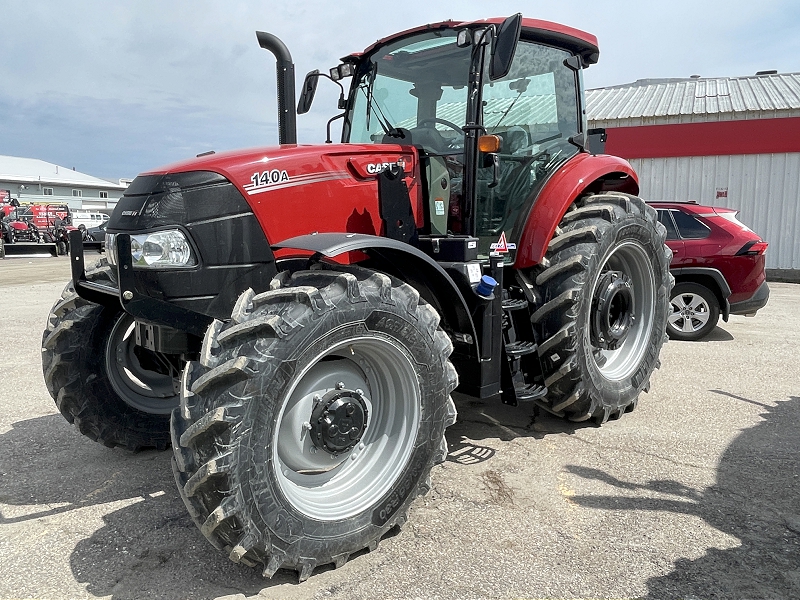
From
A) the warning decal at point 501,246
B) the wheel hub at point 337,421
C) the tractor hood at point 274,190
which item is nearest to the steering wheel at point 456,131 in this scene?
the tractor hood at point 274,190

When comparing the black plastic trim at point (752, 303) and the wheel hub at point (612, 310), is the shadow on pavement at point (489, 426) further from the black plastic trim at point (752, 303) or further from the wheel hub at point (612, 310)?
the black plastic trim at point (752, 303)

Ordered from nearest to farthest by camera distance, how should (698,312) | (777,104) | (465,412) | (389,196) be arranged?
1. (389,196)
2. (465,412)
3. (698,312)
4. (777,104)

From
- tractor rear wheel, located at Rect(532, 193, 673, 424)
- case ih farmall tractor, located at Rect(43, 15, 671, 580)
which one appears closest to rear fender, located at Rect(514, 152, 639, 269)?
Answer: case ih farmall tractor, located at Rect(43, 15, 671, 580)

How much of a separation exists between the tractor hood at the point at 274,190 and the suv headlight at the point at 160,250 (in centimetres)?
6

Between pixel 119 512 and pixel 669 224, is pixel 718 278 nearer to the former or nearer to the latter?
pixel 669 224

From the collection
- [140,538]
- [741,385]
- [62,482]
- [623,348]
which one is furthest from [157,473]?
[741,385]

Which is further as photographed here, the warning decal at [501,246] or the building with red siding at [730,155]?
the building with red siding at [730,155]

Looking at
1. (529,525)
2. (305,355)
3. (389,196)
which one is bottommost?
(529,525)

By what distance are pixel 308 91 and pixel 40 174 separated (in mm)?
59998

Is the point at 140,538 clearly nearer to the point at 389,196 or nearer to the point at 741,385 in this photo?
the point at 389,196

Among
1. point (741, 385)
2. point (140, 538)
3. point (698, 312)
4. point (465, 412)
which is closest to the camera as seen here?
point (140, 538)

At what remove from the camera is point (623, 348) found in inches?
181

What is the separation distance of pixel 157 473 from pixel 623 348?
130 inches

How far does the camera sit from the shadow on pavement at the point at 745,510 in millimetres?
2430
